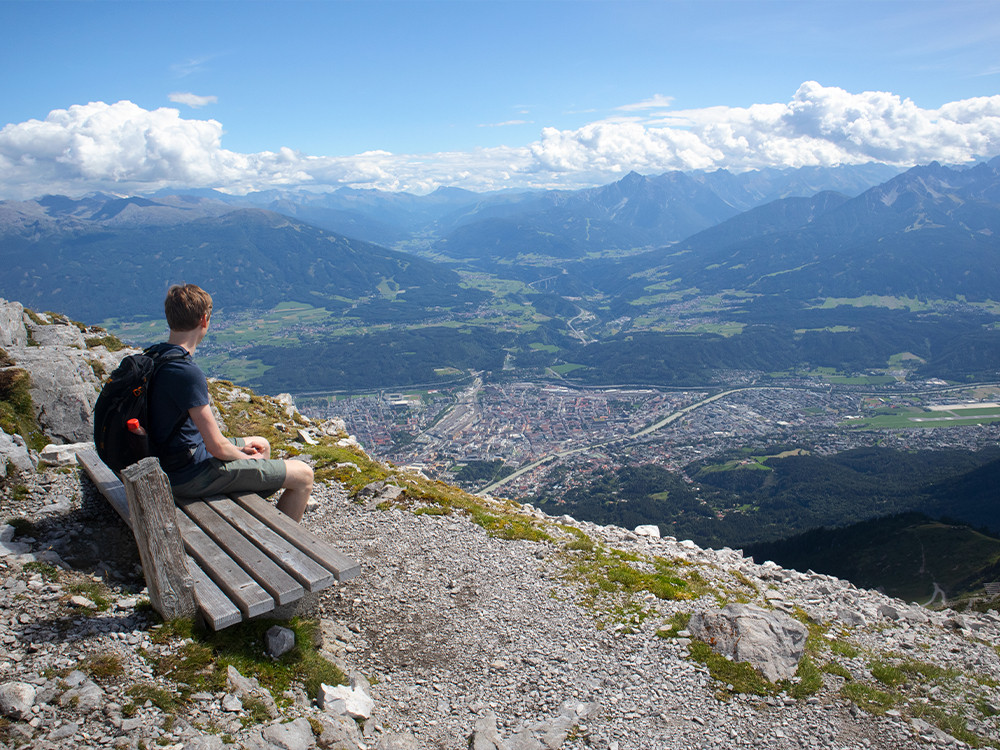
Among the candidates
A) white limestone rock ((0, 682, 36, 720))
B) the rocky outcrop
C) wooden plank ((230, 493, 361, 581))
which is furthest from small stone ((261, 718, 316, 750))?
the rocky outcrop

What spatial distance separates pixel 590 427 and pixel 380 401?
7091 cm

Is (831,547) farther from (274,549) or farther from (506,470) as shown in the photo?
(506,470)

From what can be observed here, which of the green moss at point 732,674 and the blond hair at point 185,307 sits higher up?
the blond hair at point 185,307

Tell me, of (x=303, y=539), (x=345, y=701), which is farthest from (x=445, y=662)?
(x=303, y=539)

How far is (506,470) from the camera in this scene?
381 ft

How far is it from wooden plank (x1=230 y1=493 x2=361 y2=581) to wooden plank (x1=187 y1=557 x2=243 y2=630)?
3.78ft

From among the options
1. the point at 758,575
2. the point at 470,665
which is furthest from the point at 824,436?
the point at 470,665

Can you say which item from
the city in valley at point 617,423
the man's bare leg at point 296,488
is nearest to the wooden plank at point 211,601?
the man's bare leg at point 296,488

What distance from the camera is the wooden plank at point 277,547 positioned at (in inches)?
274

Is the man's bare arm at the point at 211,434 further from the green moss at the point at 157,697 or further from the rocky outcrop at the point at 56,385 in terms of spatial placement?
the rocky outcrop at the point at 56,385

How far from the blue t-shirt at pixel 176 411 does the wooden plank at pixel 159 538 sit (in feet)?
4.56

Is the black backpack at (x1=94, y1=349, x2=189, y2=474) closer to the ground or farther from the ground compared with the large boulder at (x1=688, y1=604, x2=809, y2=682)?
farther from the ground

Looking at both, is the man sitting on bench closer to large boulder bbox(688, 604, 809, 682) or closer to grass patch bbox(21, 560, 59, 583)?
grass patch bbox(21, 560, 59, 583)

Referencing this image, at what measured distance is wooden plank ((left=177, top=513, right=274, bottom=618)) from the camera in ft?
21.2
